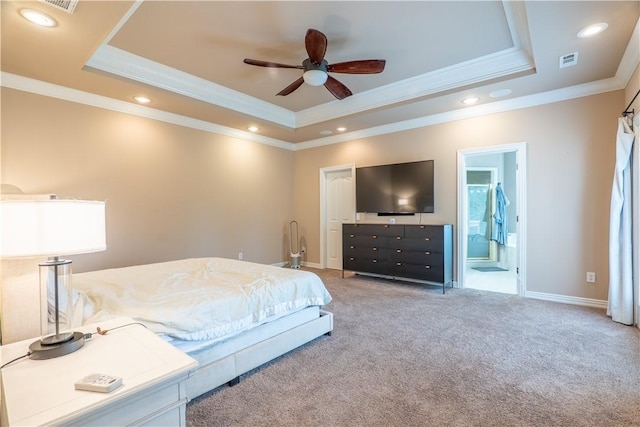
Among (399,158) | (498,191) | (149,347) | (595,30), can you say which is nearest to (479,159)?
(498,191)

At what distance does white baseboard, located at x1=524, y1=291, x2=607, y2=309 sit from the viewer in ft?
11.5

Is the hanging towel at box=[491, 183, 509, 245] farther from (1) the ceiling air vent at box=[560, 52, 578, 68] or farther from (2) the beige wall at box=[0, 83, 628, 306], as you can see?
(1) the ceiling air vent at box=[560, 52, 578, 68]

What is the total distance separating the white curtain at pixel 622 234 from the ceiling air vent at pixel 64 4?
497cm

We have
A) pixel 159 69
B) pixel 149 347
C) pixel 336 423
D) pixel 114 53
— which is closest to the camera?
pixel 149 347

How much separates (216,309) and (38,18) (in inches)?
102

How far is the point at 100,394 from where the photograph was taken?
33.1 inches

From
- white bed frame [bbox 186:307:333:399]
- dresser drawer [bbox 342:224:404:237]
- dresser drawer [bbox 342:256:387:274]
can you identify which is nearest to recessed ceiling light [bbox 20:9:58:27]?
white bed frame [bbox 186:307:333:399]

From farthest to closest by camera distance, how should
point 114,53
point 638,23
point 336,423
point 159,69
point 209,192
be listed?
point 209,192, point 159,69, point 114,53, point 638,23, point 336,423

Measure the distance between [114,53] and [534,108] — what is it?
16.4 feet

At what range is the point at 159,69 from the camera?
139 inches

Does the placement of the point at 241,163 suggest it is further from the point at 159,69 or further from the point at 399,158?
the point at 399,158

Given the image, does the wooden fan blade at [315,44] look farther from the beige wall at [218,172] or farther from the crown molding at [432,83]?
the beige wall at [218,172]

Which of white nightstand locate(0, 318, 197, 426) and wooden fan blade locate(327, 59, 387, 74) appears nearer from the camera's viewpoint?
white nightstand locate(0, 318, 197, 426)

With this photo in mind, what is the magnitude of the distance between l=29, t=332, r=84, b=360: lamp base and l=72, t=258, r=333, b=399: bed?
1.73 feet
